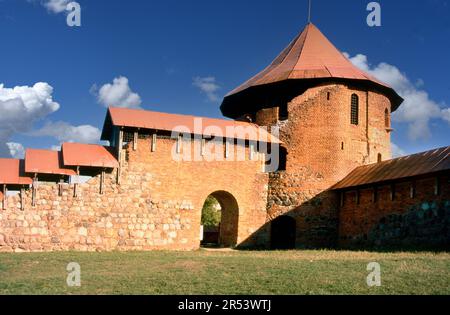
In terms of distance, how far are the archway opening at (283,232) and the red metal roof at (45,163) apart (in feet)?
30.6

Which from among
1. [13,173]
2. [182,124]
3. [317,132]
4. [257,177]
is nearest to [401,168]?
[317,132]

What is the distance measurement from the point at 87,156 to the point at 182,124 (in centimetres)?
400

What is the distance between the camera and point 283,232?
2252 centimetres

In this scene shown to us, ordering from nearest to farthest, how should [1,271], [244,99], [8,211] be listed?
[1,271]
[8,211]
[244,99]

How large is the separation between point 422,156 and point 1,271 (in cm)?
1422

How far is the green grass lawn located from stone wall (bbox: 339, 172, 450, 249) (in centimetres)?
264

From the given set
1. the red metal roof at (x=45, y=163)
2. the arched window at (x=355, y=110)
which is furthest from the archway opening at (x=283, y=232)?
the red metal roof at (x=45, y=163)

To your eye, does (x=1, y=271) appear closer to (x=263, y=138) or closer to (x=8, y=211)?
(x=8, y=211)

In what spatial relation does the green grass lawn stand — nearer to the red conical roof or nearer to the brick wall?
the brick wall

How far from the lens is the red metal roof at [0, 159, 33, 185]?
1678 centimetres

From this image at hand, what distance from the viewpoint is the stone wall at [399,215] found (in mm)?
15641

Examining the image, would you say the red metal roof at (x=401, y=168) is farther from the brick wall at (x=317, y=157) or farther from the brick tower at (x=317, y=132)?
the brick tower at (x=317, y=132)
